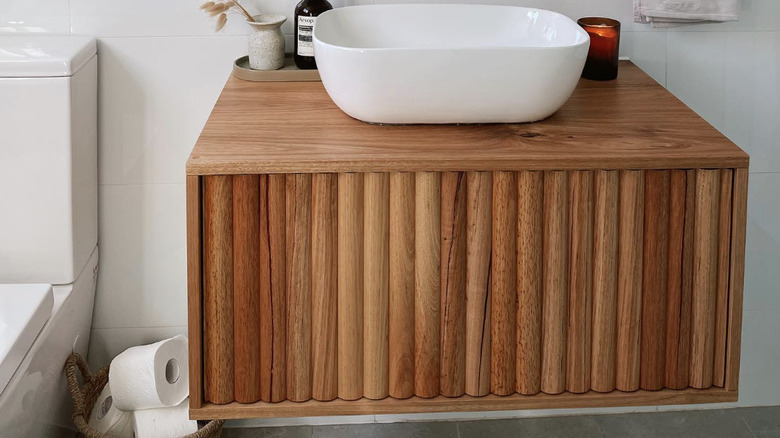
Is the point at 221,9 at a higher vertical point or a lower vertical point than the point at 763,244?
higher

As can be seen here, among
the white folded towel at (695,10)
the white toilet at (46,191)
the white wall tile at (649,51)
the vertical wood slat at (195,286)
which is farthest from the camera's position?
the white wall tile at (649,51)

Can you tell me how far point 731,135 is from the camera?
5.90 feet

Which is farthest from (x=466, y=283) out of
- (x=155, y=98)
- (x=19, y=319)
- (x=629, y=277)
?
(x=155, y=98)

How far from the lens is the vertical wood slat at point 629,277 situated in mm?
1207

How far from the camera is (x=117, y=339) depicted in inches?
73.0

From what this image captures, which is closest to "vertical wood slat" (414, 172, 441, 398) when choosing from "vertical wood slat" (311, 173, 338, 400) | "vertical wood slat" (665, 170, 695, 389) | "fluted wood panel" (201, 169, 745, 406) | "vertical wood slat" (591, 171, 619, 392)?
"fluted wood panel" (201, 169, 745, 406)

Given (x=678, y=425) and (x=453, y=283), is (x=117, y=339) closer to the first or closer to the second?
(x=453, y=283)

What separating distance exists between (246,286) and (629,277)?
21.2 inches

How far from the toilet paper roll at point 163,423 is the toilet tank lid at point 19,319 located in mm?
320

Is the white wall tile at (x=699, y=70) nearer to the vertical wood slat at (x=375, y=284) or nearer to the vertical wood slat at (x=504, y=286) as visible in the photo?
the vertical wood slat at (x=504, y=286)

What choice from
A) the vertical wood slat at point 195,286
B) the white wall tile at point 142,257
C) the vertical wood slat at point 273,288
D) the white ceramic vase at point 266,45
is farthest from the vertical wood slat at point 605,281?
the white wall tile at point 142,257

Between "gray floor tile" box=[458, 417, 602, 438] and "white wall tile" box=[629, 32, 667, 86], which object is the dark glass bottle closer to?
"white wall tile" box=[629, 32, 667, 86]

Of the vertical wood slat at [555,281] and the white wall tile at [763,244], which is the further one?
the white wall tile at [763,244]

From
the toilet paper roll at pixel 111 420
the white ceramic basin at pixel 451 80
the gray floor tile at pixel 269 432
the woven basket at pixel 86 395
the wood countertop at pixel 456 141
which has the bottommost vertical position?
the gray floor tile at pixel 269 432
